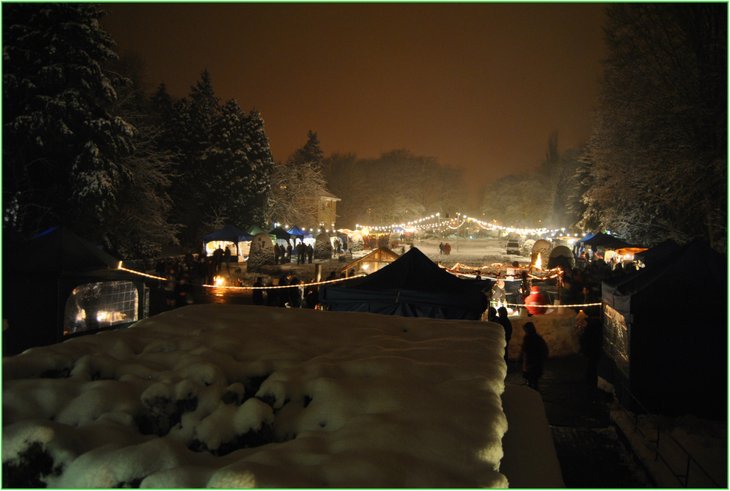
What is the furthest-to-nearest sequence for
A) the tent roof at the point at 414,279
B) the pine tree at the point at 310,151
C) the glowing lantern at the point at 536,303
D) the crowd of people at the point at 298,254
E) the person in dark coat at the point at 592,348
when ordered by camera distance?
1. the pine tree at the point at 310,151
2. the crowd of people at the point at 298,254
3. the glowing lantern at the point at 536,303
4. the tent roof at the point at 414,279
5. the person in dark coat at the point at 592,348

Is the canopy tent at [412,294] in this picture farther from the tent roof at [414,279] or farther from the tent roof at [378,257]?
the tent roof at [378,257]

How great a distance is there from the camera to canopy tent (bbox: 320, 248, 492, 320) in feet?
29.5

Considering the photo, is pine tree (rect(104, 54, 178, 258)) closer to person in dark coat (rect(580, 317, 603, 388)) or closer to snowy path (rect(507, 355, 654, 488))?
snowy path (rect(507, 355, 654, 488))

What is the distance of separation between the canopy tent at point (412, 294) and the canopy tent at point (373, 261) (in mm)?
8606

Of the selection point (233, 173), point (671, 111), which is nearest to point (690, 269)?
point (671, 111)

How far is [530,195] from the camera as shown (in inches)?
3664

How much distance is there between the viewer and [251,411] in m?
2.39


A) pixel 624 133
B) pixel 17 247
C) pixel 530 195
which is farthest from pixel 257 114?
pixel 530 195

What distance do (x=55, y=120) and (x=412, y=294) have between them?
1577 cm

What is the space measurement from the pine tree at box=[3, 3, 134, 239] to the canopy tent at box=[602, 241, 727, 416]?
60.6 ft

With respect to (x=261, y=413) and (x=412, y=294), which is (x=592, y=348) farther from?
(x=261, y=413)

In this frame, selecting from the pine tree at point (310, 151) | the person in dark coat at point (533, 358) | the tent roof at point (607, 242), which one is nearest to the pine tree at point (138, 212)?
the person in dark coat at point (533, 358)

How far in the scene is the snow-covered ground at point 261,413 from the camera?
1.92 metres

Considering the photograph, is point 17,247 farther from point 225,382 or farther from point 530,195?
point 530,195
